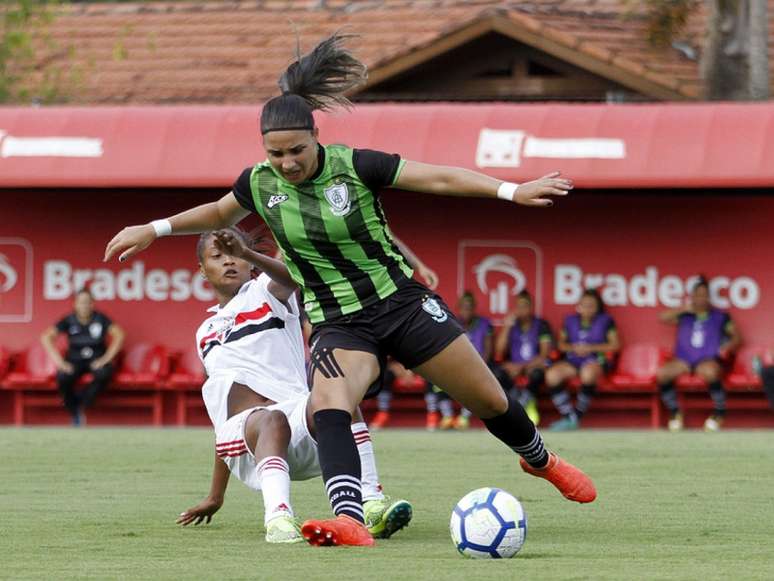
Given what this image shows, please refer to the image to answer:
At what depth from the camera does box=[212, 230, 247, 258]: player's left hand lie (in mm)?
7727

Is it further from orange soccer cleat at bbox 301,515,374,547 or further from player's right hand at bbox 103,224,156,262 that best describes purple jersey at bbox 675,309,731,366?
orange soccer cleat at bbox 301,515,374,547

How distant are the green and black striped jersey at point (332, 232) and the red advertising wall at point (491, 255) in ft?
39.4

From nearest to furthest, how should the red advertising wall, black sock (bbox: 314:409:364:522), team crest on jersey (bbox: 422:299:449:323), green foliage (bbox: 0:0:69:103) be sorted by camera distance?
black sock (bbox: 314:409:364:522)
team crest on jersey (bbox: 422:299:449:323)
the red advertising wall
green foliage (bbox: 0:0:69:103)

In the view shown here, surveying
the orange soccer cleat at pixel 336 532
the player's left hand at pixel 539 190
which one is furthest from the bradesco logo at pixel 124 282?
the player's left hand at pixel 539 190

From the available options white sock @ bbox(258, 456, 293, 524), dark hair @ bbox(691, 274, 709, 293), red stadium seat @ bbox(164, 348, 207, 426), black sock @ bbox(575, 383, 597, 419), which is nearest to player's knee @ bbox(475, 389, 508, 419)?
white sock @ bbox(258, 456, 293, 524)

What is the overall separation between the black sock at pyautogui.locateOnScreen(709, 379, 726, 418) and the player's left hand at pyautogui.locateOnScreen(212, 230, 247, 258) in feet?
36.3

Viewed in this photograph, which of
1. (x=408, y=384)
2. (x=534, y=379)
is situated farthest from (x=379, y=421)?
(x=534, y=379)

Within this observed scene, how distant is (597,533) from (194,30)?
61.1ft

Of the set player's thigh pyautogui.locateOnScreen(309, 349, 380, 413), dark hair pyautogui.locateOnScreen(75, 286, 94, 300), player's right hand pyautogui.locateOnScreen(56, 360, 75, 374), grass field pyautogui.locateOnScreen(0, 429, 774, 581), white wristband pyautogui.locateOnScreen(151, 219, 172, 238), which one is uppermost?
white wristband pyautogui.locateOnScreen(151, 219, 172, 238)

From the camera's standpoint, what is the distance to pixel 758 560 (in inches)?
262

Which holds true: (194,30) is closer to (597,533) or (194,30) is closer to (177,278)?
(177,278)

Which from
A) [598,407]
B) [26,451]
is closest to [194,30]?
[598,407]

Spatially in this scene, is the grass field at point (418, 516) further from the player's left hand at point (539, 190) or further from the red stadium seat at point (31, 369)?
the red stadium seat at point (31, 369)

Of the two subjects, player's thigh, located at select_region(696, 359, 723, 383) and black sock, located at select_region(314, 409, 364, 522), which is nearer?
black sock, located at select_region(314, 409, 364, 522)
